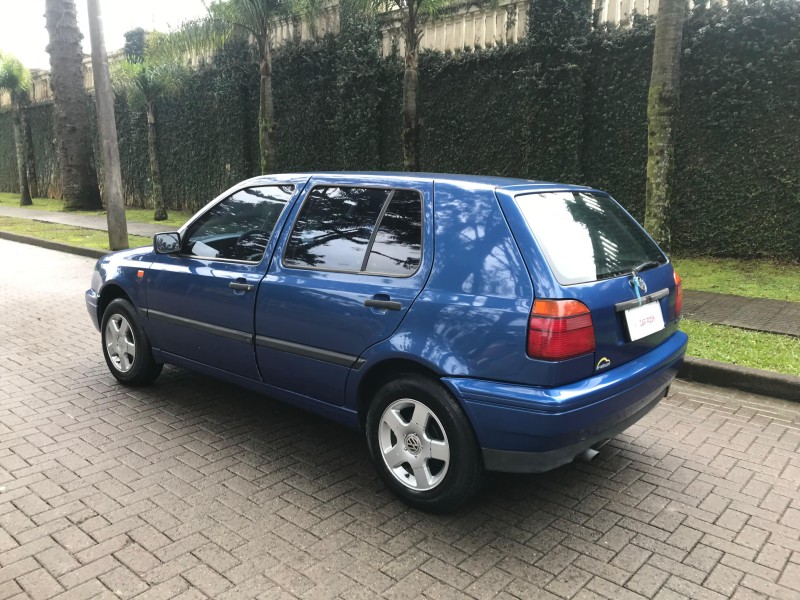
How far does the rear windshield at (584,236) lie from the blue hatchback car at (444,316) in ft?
0.04

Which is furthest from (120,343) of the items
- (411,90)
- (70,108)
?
(70,108)

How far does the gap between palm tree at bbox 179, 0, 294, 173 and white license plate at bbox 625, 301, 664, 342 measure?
36.6ft

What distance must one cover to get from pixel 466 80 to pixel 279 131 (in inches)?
230

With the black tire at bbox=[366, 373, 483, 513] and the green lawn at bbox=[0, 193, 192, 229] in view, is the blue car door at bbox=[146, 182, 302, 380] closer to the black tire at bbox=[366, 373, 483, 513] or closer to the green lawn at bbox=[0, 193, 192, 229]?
the black tire at bbox=[366, 373, 483, 513]

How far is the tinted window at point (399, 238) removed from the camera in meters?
3.28

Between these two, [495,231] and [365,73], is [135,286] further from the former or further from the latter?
[365,73]

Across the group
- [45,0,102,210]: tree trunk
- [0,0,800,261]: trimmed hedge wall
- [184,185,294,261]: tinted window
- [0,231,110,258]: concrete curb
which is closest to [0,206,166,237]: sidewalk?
[45,0,102,210]: tree trunk

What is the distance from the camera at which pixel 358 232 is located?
3.56 metres

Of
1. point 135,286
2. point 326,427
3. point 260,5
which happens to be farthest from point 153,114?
point 326,427

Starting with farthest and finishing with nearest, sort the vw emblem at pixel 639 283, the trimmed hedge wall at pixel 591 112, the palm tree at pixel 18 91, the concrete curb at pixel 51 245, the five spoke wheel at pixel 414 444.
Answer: the palm tree at pixel 18 91 → the concrete curb at pixel 51 245 → the trimmed hedge wall at pixel 591 112 → the vw emblem at pixel 639 283 → the five spoke wheel at pixel 414 444

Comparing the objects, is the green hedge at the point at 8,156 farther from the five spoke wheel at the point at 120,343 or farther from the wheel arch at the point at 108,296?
the five spoke wheel at the point at 120,343

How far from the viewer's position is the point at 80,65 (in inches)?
818

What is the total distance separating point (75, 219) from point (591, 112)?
49.4 ft

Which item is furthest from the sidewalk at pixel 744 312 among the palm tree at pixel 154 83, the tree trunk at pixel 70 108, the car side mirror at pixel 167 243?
the tree trunk at pixel 70 108
